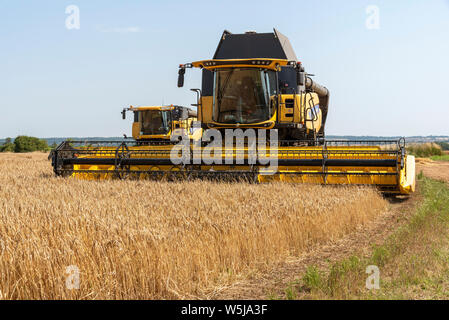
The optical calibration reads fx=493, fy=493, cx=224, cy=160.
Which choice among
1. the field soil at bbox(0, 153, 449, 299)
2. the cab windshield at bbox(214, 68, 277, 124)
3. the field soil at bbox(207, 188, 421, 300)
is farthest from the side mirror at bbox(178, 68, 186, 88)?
the field soil at bbox(207, 188, 421, 300)

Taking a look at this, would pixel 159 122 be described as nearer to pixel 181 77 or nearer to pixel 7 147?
pixel 181 77

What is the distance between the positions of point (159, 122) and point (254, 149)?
36.0 feet

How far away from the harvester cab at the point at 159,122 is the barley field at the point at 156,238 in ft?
40.9

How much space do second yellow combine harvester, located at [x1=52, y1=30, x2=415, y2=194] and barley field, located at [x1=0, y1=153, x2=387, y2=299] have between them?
69.0 inches

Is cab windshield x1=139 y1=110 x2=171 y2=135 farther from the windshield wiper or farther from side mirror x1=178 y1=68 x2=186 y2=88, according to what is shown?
side mirror x1=178 y1=68 x2=186 y2=88

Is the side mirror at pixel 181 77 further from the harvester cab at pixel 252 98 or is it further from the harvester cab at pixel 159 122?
the harvester cab at pixel 159 122

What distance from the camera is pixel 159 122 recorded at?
62.9 ft

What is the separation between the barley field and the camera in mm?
3152

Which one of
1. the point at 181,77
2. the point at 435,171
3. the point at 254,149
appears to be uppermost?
the point at 181,77

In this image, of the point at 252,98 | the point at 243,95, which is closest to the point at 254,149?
the point at 252,98

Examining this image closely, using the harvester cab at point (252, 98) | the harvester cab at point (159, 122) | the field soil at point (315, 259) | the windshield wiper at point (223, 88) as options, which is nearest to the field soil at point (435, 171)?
the harvester cab at point (252, 98)
